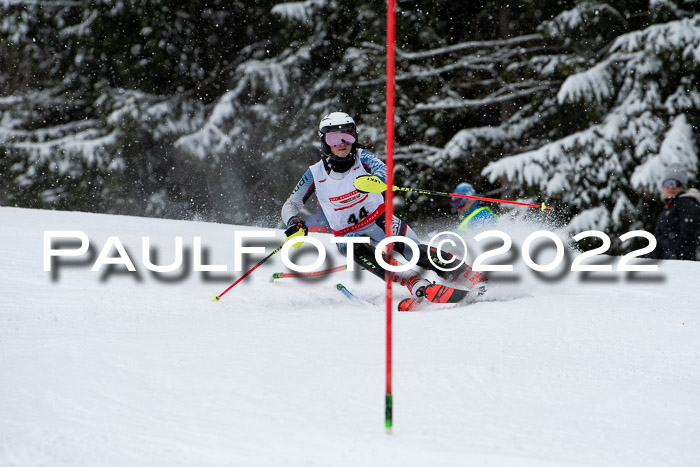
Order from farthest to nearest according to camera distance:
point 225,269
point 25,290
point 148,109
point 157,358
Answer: point 148,109
point 225,269
point 25,290
point 157,358

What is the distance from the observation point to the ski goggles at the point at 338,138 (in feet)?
16.3

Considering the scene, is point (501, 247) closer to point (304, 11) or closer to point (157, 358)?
point (157, 358)

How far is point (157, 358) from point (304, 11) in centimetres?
1253

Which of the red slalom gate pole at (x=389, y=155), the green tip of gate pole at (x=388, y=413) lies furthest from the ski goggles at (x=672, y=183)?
the green tip of gate pole at (x=388, y=413)

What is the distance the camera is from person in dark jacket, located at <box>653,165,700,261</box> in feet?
20.8

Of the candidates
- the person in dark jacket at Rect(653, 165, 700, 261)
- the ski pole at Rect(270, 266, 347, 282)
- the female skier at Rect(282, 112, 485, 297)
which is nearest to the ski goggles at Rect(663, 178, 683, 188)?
the person in dark jacket at Rect(653, 165, 700, 261)

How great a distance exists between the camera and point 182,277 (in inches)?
211

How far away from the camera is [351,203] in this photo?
519 cm

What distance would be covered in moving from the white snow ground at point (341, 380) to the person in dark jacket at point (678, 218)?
1.91 meters

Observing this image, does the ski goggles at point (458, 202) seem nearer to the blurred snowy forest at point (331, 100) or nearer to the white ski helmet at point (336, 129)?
the white ski helmet at point (336, 129)

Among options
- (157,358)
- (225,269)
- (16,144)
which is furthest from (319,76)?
(157,358)

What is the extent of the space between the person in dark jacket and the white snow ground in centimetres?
191

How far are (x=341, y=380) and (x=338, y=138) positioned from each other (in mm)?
2668

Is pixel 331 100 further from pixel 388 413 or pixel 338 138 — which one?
A: pixel 388 413
